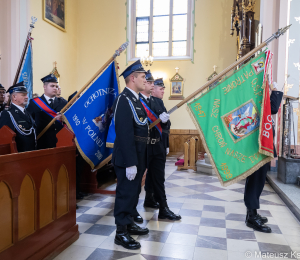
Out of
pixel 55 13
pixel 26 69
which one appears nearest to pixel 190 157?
pixel 26 69

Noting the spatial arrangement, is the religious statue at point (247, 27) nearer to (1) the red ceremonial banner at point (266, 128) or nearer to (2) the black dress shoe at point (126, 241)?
(1) the red ceremonial banner at point (266, 128)

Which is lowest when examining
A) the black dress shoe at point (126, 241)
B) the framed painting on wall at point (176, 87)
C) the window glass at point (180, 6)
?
the black dress shoe at point (126, 241)

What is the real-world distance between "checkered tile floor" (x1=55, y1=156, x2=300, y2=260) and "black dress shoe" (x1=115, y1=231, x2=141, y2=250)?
4cm

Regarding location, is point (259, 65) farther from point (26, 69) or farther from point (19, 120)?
point (26, 69)

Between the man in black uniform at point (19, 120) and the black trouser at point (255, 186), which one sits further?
the man in black uniform at point (19, 120)

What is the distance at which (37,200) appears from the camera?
1833 mm

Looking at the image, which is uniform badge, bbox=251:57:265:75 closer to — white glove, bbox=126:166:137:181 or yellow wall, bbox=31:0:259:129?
white glove, bbox=126:166:137:181

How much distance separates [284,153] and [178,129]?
4918mm

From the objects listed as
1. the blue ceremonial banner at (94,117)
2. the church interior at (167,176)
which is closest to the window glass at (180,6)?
the church interior at (167,176)

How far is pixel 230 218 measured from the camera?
2.82 meters

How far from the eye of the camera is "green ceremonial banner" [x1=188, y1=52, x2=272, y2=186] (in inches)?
93.0

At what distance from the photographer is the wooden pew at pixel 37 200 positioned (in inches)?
61.7

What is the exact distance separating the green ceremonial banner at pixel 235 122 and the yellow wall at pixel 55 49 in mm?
6305

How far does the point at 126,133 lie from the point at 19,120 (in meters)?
1.63
